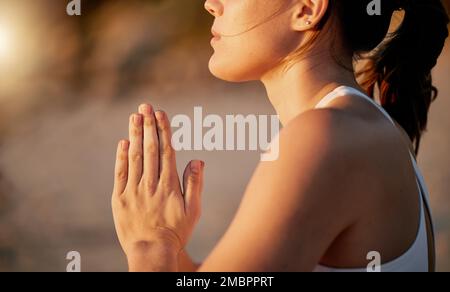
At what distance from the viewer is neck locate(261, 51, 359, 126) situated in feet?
3.05

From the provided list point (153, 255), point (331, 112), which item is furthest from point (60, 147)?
point (331, 112)

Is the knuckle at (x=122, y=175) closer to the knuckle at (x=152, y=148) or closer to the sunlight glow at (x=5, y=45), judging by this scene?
the knuckle at (x=152, y=148)

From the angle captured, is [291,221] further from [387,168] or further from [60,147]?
[60,147]

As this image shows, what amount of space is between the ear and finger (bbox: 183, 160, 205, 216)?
0.23 metres

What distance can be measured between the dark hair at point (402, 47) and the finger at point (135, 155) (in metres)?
0.31

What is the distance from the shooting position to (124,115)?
103 inches

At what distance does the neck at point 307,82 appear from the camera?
0.93 m

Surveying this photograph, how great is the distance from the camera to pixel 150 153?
91 centimetres
